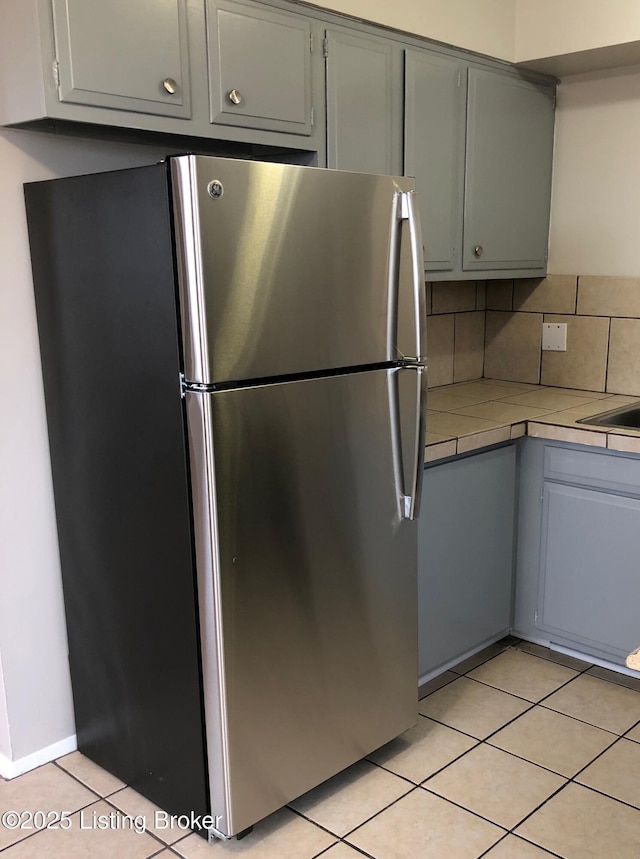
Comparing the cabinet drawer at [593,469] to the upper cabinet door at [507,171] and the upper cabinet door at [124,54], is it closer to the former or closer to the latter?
the upper cabinet door at [507,171]

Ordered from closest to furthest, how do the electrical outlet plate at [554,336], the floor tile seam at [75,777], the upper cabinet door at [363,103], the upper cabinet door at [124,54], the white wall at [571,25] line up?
the upper cabinet door at [124,54] → the floor tile seam at [75,777] → the upper cabinet door at [363,103] → the white wall at [571,25] → the electrical outlet plate at [554,336]

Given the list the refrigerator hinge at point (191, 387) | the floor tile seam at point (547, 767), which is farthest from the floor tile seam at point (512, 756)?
the refrigerator hinge at point (191, 387)

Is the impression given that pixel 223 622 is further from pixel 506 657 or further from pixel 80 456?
pixel 506 657

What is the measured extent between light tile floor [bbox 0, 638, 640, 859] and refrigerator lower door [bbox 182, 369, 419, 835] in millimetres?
94

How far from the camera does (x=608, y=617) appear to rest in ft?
8.64

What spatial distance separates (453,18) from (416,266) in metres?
1.13

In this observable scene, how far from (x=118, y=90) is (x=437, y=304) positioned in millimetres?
1684

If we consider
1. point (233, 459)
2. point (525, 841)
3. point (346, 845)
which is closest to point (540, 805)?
point (525, 841)

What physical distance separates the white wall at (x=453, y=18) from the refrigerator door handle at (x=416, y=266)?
677 mm

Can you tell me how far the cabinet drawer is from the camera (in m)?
2.51

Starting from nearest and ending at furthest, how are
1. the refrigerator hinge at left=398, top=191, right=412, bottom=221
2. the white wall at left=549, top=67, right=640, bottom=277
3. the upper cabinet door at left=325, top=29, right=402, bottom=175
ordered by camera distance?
the refrigerator hinge at left=398, top=191, right=412, bottom=221 < the upper cabinet door at left=325, top=29, right=402, bottom=175 < the white wall at left=549, top=67, right=640, bottom=277

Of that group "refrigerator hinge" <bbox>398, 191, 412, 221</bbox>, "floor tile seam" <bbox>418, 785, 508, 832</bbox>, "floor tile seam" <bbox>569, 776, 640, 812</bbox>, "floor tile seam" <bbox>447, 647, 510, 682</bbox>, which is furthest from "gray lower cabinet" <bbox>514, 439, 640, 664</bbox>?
"refrigerator hinge" <bbox>398, 191, 412, 221</bbox>

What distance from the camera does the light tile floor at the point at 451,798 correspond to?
1.93 m

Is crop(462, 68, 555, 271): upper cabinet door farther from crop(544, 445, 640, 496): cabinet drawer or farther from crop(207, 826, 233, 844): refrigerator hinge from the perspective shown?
crop(207, 826, 233, 844): refrigerator hinge
